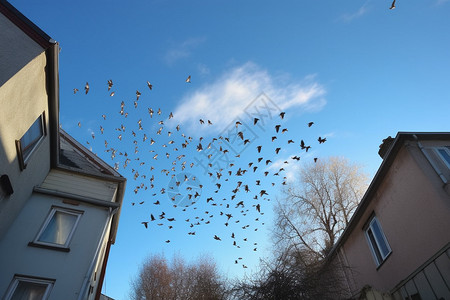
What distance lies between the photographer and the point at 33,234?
24.2 ft

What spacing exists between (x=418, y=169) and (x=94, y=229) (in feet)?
30.9

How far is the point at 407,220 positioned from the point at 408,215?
158mm

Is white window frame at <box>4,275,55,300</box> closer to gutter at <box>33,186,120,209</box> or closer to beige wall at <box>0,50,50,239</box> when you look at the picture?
beige wall at <box>0,50,50,239</box>

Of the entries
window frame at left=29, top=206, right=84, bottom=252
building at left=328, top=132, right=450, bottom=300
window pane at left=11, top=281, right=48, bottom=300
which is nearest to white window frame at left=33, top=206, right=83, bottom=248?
window frame at left=29, top=206, right=84, bottom=252

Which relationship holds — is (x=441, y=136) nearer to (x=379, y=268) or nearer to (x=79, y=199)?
(x=379, y=268)

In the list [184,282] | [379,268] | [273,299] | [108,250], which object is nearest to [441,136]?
[379,268]

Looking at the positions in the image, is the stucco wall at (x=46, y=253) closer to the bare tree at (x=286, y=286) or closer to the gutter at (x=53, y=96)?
the gutter at (x=53, y=96)

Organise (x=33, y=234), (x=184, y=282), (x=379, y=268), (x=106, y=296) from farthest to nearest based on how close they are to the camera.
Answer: (x=184, y=282)
(x=106, y=296)
(x=379, y=268)
(x=33, y=234)

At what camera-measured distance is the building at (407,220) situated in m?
5.93

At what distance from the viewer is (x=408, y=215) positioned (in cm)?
753

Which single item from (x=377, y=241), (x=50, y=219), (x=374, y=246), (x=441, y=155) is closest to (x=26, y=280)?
(x=50, y=219)

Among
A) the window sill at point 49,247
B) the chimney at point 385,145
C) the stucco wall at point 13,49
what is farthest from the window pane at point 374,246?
the stucco wall at point 13,49

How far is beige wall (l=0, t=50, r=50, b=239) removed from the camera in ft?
19.4

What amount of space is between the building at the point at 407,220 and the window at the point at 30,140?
8719 mm
